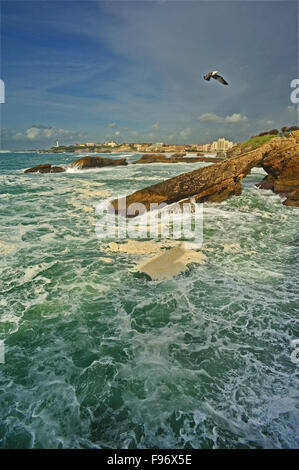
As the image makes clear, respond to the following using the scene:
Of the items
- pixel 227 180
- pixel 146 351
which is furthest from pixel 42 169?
pixel 146 351

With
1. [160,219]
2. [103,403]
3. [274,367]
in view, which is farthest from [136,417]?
[160,219]

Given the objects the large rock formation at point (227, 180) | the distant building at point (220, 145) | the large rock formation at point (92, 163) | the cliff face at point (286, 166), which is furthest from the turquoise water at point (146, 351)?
the distant building at point (220, 145)

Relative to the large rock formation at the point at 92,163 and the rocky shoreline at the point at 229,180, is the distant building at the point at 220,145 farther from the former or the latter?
the rocky shoreline at the point at 229,180

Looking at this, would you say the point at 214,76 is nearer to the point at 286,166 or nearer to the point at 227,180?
the point at 227,180

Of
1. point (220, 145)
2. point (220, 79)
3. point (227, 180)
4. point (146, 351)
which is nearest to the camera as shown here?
point (146, 351)
